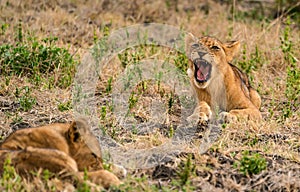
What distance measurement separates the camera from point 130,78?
801 centimetres

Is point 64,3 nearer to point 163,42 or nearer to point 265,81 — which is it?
point 163,42

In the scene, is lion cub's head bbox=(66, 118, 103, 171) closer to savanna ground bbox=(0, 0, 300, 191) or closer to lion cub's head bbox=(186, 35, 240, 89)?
savanna ground bbox=(0, 0, 300, 191)

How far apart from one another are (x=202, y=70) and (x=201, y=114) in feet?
→ 1.63

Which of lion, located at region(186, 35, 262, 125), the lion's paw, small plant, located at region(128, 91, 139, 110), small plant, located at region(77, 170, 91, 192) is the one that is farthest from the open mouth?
small plant, located at region(77, 170, 91, 192)

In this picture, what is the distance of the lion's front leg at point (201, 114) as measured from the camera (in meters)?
7.07

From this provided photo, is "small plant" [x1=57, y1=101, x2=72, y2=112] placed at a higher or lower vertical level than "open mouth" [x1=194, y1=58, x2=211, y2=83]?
lower

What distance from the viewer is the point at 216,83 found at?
7.43 metres

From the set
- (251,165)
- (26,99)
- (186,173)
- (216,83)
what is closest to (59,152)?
(186,173)

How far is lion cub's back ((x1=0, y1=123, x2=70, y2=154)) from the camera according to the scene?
5.12 m

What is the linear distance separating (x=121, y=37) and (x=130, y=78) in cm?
154

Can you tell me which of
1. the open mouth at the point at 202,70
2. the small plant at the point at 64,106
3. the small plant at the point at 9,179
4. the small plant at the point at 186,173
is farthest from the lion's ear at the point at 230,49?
the small plant at the point at 9,179

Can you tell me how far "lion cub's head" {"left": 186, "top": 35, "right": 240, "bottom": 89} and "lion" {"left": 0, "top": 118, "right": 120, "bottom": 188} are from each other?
2.31 meters

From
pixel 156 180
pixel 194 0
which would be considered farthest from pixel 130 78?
pixel 194 0

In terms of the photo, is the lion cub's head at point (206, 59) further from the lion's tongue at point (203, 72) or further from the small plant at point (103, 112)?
the small plant at point (103, 112)
